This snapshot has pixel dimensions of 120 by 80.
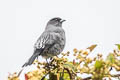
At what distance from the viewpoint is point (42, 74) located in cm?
174

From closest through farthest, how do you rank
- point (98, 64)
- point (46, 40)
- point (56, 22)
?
point (98, 64) < point (46, 40) < point (56, 22)

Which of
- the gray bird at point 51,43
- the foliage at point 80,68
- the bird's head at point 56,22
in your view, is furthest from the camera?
the bird's head at point 56,22

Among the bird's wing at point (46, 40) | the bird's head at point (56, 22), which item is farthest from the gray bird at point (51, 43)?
the bird's head at point (56, 22)

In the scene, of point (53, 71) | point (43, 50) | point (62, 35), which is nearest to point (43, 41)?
point (43, 50)

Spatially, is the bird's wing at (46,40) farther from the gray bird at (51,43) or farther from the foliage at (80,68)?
the foliage at (80,68)

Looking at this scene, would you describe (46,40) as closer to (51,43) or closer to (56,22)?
(51,43)

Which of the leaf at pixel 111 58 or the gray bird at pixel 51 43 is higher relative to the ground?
the leaf at pixel 111 58

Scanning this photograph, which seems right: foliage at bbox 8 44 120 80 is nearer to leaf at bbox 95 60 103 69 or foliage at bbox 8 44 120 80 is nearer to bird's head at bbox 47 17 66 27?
leaf at bbox 95 60 103 69

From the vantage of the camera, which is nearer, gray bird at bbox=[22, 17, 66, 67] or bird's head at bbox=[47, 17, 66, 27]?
gray bird at bbox=[22, 17, 66, 67]

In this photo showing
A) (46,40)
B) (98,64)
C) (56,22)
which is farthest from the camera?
(56,22)

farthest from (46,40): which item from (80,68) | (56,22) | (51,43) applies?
(80,68)

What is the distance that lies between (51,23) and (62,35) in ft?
3.51

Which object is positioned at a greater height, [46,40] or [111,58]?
[111,58]

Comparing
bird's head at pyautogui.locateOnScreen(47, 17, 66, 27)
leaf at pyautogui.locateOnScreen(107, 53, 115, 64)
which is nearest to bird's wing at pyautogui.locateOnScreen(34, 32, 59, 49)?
bird's head at pyautogui.locateOnScreen(47, 17, 66, 27)
